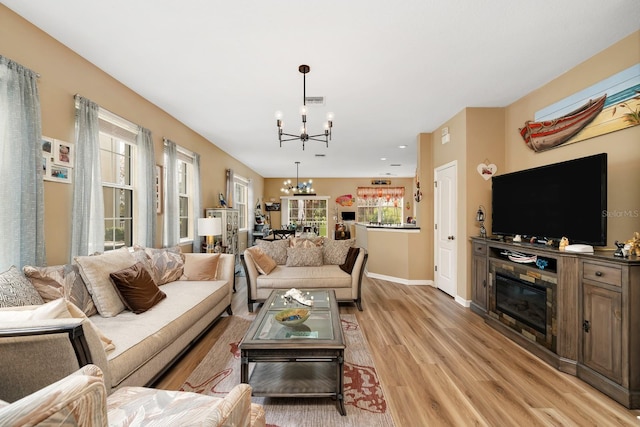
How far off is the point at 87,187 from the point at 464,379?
3782mm

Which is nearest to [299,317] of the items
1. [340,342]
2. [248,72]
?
[340,342]

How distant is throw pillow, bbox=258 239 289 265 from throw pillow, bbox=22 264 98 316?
2.44 metres

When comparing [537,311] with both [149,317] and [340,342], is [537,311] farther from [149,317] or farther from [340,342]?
[149,317]

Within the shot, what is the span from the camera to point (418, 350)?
8.73ft

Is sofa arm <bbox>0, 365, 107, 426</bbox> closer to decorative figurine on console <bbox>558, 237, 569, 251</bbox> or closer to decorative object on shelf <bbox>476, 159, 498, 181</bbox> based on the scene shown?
decorative figurine on console <bbox>558, 237, 569, 251</bbox>

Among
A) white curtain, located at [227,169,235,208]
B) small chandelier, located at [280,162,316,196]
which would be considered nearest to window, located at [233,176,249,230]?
white curtain, located at [227,169,235,208]

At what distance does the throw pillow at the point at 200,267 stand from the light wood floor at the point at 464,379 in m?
0.62

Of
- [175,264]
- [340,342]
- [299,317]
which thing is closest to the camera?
[340,342]

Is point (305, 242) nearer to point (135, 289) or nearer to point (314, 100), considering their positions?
point (314, 100)

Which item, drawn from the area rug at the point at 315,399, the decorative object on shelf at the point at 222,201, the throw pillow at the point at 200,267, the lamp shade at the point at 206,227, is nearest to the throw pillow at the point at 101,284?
the area rug at the point at 315,399

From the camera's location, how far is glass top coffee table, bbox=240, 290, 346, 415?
6.02 ft

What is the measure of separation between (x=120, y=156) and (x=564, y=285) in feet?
16.2

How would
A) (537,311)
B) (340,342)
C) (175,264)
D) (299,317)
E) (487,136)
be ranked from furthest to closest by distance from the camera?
1. (487,136)
2. (175,264)
3. (537,311)
4. (299,317)
5. (340,342)

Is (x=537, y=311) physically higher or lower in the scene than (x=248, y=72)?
lower
